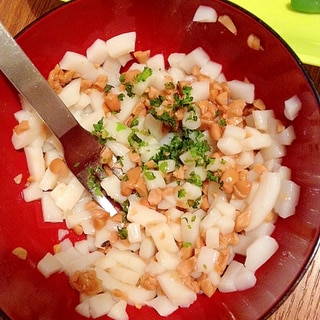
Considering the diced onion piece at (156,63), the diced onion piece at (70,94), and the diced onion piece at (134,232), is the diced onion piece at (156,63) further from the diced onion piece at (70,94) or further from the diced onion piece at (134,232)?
the diced onion piece at (134,232)

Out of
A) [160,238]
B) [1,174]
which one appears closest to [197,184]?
[160,238]

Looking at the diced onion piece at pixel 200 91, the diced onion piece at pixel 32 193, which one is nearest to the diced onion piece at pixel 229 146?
the diced onion piece at pixel 200 91

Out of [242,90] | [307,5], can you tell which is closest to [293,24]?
[307,5]

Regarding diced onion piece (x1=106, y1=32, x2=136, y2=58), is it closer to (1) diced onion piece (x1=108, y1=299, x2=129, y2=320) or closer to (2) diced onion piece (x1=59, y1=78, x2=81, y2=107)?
(2) diced onion piece (x1=59, y1=78, x2=81, y2=107)

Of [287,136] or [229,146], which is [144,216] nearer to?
[229,146]

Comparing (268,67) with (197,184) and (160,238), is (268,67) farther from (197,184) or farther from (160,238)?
(160,238)

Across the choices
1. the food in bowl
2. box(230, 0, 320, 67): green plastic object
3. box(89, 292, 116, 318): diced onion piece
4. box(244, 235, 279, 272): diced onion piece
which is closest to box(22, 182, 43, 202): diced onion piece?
the food in bowl
